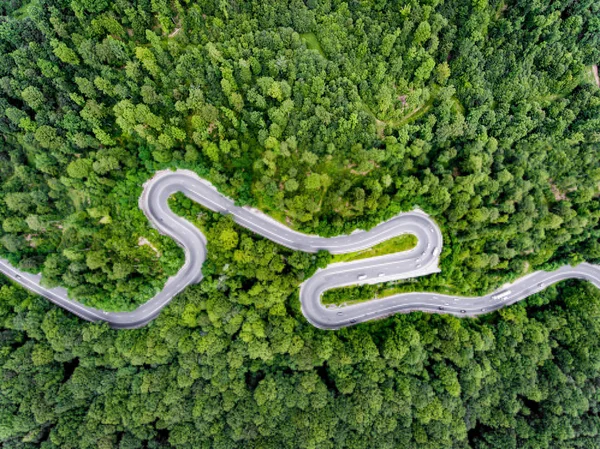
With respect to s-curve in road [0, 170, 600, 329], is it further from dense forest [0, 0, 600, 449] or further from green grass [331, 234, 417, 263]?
dense forest [0, 0, 600, 449]

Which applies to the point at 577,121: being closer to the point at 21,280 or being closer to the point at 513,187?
the point at 513,187

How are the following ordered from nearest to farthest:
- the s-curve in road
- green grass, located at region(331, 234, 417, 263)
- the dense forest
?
the dense forest
the s-curve in road
green grass, located at region(331, 234, 417, 263)

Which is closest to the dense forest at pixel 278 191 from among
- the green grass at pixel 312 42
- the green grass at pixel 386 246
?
the green grass at pixel 312 42

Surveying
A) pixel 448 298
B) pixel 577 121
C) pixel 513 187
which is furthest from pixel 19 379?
pixel 577 121

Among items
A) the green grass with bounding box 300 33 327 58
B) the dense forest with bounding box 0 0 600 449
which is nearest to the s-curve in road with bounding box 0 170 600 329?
the dense forest with bounding box 0 0 600 449

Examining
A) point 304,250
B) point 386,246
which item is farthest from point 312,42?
point 386,246

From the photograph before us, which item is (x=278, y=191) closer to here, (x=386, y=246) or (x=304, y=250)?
(x=304, y=250)

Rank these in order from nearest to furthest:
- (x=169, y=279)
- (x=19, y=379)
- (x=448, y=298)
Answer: (x=19, y=379) < (x=169, y=279) < (x=448, y=298)

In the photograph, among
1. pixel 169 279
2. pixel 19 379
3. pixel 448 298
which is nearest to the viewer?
pixel 19 379
